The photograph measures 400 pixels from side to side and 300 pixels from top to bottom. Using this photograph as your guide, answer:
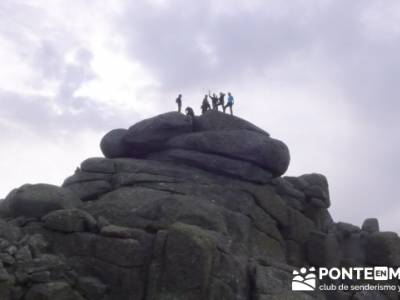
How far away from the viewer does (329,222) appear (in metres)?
51.9

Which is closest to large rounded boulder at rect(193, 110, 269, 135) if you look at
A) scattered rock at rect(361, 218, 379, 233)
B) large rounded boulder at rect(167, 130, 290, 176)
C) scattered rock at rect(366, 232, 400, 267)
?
large rounded boulder at rect(167, 130, 290, 176)

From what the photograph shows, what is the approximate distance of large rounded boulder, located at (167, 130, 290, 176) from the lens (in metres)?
45.8

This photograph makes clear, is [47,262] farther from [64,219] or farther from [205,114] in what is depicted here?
[205,114]

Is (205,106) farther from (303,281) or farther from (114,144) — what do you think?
(303,281)

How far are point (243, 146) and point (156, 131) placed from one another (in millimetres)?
7800

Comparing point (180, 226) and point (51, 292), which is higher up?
point (180, 226)

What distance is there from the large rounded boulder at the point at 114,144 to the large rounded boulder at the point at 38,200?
10.4 m

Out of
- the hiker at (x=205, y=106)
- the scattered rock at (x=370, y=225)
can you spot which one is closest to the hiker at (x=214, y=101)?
the hiker at (x=205, y=106)

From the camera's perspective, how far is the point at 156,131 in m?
47.8

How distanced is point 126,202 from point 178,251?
8515mm

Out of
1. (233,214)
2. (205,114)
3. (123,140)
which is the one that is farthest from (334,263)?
(123,140)

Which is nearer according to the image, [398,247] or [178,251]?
[178,251]

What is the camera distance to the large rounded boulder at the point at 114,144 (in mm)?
49062

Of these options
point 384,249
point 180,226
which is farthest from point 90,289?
point 384,249
